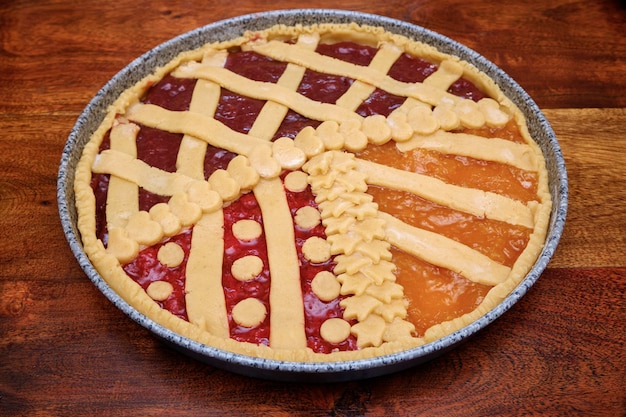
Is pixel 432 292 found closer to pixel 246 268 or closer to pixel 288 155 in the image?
pixel 246 268

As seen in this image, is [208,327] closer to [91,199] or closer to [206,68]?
[91,199]

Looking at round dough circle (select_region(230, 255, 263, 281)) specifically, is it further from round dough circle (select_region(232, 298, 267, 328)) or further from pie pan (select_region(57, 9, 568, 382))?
pie pan (select_region(57, 9, 568, 382))

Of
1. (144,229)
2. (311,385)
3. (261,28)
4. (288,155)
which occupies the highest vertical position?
(261,28)

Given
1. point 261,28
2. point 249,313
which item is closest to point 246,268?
point 249,313

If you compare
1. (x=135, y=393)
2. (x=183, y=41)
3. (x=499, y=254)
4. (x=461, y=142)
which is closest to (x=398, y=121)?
(x=461, y=142)

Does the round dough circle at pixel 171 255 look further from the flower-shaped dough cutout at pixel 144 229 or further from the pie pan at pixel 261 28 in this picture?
the pie pan at pixel 261 28

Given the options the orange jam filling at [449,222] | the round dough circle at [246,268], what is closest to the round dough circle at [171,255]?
the round dough circle at [246,268]
